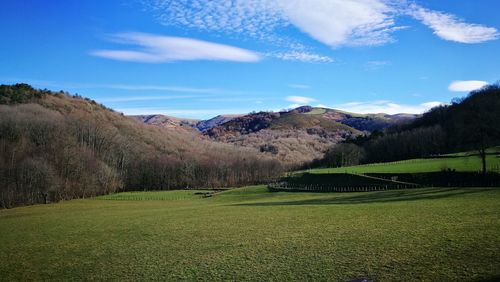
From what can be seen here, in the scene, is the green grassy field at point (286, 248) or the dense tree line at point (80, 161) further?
the dense tree line at point (80, 161)

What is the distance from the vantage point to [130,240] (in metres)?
24.0

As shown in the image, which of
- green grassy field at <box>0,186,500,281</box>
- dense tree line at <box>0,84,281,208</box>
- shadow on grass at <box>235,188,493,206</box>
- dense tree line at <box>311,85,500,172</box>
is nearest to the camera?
green grassy field at <box>0,186,500,281</box>

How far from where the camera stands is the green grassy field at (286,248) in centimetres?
1454

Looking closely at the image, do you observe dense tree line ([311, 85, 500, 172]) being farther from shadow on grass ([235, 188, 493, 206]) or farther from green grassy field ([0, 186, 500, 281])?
green grassy field ([0, 186, 500, 281])

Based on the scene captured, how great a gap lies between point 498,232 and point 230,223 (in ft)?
56.9

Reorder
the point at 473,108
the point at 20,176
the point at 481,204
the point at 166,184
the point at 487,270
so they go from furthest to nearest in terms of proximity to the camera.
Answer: the point at 166,184, the point at 20,176, the point at 473,108, the point at 481,204, the point at 487,270

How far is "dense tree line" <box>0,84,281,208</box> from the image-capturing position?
72500mm

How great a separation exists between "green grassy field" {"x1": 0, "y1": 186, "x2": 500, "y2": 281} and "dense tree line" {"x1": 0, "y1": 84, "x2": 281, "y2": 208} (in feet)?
162

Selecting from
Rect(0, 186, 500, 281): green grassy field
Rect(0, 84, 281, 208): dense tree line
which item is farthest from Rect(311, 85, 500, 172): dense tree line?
Rect(0, 186, 500, 281): green grassy field

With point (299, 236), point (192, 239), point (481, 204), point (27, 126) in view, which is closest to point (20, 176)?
point (27, 126)

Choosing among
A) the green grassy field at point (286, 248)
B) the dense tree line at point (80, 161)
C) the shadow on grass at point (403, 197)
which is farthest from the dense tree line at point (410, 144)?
the green grassy field at point (286, 248)

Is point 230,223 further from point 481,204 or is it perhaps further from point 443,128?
point 443,128

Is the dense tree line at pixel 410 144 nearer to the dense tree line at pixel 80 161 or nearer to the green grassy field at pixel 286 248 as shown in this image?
the dense tree line at pixel 80 161

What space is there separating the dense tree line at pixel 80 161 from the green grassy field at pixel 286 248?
49.2 m
